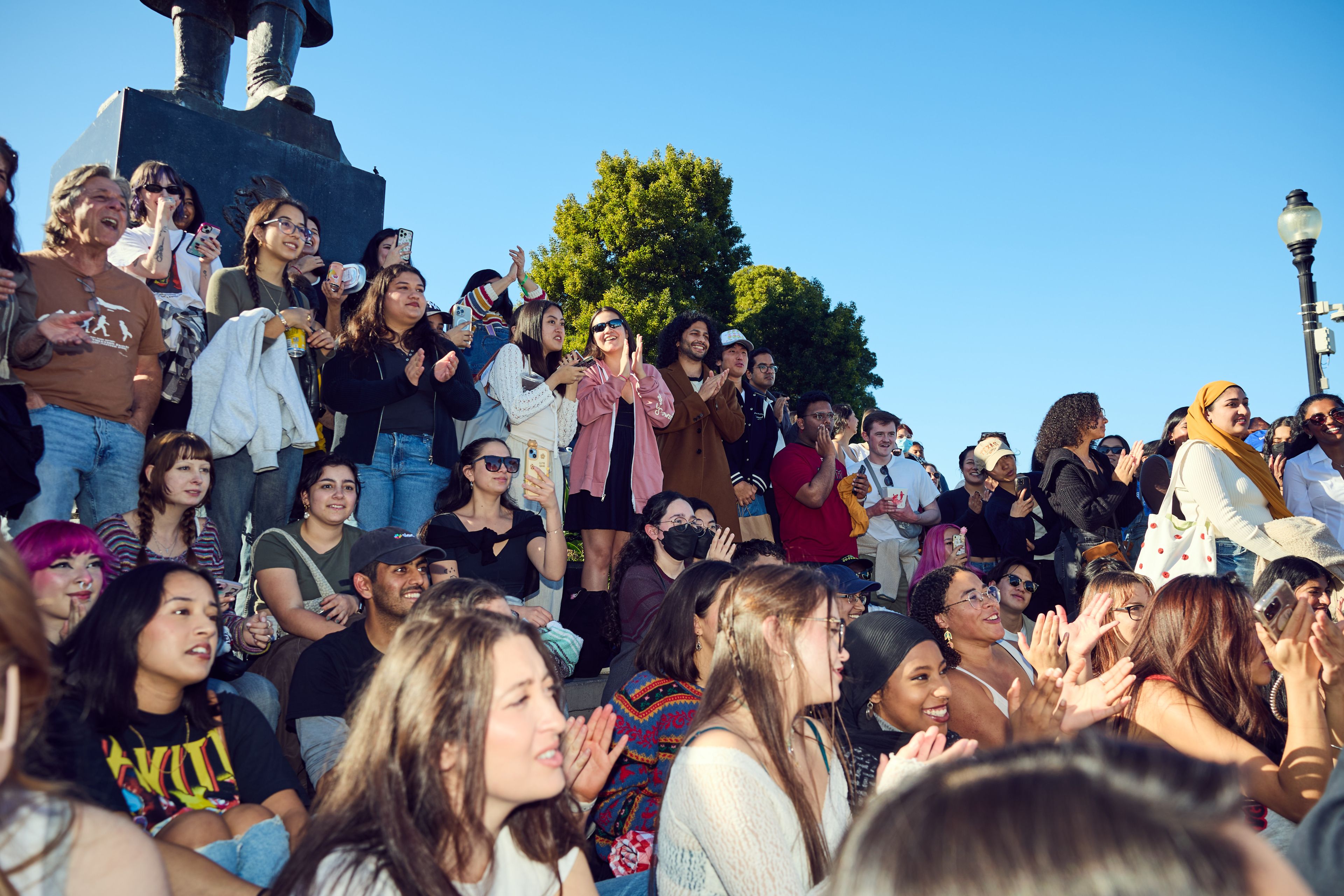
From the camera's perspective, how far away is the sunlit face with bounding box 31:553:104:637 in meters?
3.60

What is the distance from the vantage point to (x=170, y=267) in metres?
5.96

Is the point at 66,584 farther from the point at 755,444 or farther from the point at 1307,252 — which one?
the point at 1307,252

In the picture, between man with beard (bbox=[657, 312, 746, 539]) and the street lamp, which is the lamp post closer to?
the street lamp

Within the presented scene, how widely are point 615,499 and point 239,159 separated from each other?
4181 millimetres

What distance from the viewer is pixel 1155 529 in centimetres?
640

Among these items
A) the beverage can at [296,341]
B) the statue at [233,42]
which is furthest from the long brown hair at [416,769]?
the statue at [233,42]

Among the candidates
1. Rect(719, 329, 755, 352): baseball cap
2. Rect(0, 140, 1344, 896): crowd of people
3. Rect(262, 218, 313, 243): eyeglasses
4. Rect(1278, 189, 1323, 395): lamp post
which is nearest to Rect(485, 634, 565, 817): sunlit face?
Rect(0, 140, 1344, 896): crowd of people

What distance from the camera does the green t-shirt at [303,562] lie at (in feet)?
16.2

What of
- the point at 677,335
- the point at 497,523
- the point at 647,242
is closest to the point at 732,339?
the point at 677,335

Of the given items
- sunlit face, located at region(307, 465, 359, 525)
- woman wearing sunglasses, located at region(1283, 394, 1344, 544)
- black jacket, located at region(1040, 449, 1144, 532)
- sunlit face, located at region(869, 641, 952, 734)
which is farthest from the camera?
black jacket, located at region(1040, 449, 1144, 532)

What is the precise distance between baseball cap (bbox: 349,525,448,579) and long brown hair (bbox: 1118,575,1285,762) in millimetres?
Result: 3063

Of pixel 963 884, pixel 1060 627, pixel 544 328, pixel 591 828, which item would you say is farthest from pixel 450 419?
pixel 963 884

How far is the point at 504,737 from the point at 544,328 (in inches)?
195

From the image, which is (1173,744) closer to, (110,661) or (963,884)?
(963,884)
